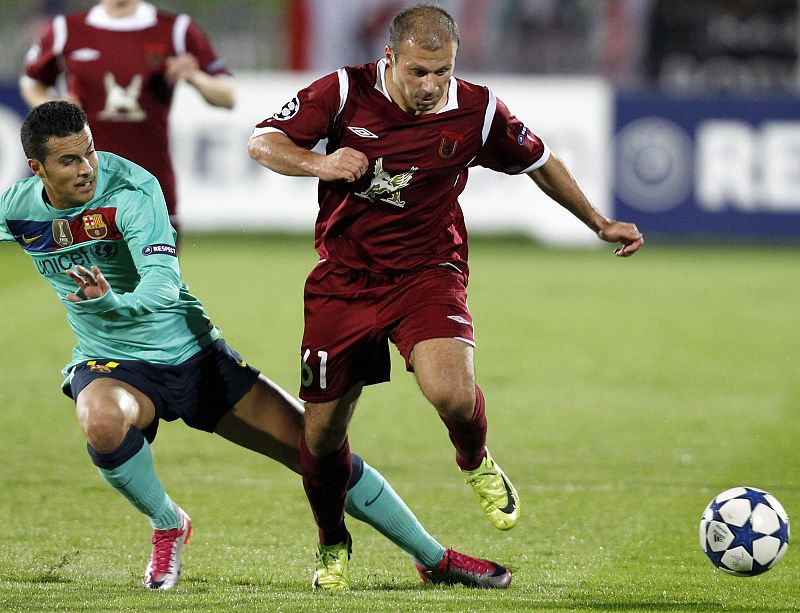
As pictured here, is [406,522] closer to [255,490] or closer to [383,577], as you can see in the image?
[383,577]

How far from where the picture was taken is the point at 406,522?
5.34 meters

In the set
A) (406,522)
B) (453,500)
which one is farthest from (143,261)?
(453,500)

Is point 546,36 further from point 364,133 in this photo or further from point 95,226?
point 95,226

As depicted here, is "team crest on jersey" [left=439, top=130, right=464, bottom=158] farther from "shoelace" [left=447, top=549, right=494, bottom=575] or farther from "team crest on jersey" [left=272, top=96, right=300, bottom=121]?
"shoelace" [left=447, top=549, right=494, bottom=575]

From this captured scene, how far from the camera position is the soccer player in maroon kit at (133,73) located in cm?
761

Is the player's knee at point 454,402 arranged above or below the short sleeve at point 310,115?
below

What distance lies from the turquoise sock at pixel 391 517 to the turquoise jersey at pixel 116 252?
82cm

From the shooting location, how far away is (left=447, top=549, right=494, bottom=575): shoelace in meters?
5.28

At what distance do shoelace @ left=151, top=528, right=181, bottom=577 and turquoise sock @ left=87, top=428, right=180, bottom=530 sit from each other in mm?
27

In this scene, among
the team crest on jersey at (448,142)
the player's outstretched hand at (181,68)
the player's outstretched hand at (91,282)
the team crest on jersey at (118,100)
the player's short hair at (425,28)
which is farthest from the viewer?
the team crest on jersey at (118,100)

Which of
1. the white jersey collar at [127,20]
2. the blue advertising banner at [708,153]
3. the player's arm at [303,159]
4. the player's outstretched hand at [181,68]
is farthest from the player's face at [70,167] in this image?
the blue advertising banner at [708,153]

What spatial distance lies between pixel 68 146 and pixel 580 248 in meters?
13.9

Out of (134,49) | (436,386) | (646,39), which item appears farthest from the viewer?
(646,39)

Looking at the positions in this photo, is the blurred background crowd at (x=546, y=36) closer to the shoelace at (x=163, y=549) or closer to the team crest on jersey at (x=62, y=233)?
the team crest on jersey at (x=62, y=233)
